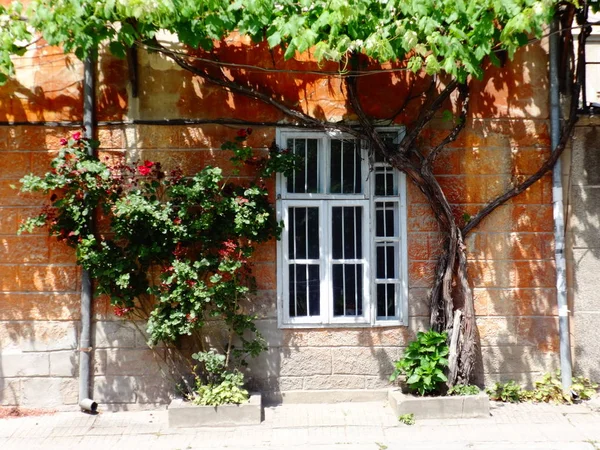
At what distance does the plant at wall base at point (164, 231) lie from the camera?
224 inches

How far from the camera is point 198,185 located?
5699 mm

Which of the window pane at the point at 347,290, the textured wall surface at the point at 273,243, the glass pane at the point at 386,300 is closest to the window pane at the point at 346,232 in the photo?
the window pane at the point at 347,290

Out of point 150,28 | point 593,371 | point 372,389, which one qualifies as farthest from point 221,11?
point 593,371

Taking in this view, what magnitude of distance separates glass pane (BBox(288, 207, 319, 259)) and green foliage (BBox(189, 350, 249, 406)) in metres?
1.29

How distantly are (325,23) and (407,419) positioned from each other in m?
3.58

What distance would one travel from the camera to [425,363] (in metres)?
5.82

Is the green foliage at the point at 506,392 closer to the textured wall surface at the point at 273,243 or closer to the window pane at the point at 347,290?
the textured wall surface at the point at 273,243

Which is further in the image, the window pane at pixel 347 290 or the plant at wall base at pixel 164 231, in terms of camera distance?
the window pane at pixel 347 290

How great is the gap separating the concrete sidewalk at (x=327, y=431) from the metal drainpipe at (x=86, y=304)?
243mm

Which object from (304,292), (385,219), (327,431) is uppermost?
(385,219)

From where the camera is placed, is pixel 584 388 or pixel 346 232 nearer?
pixel 584 388

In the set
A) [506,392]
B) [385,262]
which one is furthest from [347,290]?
[506,392]

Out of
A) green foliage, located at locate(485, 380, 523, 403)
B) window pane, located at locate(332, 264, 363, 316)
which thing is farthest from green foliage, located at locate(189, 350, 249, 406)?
green foliage, located at locate(485, 380, 523, 403)

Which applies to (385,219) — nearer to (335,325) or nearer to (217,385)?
(335,325)
